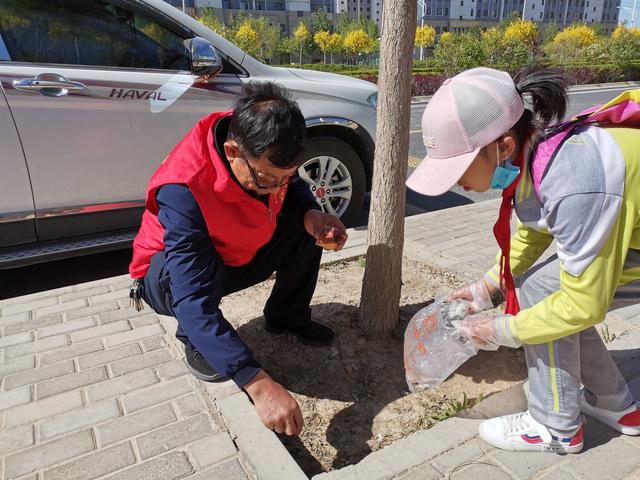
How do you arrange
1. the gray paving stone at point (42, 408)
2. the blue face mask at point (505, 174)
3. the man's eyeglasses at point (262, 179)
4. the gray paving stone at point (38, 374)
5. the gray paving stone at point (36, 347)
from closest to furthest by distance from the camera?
the blue face mask at point (505, 174), the man's eyeglasses at point (262, 179), the gray paving stone at point (42, 408), the gray paving stone at point (38, 374), the gray paving stone at point (36, 347)

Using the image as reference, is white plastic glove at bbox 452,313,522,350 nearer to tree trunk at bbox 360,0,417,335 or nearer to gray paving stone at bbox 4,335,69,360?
tree trunk at bbox 360,0,417,335

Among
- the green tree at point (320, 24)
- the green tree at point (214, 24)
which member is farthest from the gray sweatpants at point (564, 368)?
the green tree at point (320, 24)

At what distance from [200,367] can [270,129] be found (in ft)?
3.57

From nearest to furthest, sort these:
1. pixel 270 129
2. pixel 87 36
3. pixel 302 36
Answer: pixel 270 129 < pixel 87 36 < pixel 302 36

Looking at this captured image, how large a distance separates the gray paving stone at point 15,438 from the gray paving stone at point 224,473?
2.17 feet

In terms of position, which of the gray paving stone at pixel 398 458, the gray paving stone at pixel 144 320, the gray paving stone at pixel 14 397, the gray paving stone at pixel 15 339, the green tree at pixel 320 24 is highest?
the green tree at pixel 320 24

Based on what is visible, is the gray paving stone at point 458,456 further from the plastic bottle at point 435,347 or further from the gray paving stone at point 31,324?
the gray paving stone at point 31,324

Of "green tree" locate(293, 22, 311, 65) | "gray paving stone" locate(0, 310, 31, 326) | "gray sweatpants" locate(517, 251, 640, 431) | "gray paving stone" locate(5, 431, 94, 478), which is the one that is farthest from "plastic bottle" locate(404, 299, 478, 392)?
"green tree" locate(293, 22, 311, 65)

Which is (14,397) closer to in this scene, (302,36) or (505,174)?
(505,174)

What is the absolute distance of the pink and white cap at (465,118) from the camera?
1.46 metres

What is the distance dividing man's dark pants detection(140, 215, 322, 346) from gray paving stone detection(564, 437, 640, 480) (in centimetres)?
129

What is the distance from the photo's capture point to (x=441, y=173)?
1.54 metres

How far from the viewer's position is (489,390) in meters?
2.24

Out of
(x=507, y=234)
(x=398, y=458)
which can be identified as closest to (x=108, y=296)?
(x=398, y=458)
